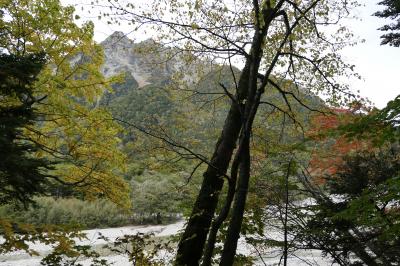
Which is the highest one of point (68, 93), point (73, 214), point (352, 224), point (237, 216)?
point (68, 93)

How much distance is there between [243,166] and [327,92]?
2.59 meters

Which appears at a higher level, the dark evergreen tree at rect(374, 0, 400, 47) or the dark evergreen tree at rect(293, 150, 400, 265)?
the dark evergreen tree at rect(374, 0, 400, 47)

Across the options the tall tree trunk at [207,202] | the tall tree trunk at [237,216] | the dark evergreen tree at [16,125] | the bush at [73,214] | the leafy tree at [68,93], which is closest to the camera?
the tall tree trunk at [237,216]

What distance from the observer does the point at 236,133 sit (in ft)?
14.1

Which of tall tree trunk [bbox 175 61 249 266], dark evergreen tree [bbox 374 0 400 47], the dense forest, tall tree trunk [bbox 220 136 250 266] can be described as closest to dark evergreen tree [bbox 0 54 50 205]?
the dense forest

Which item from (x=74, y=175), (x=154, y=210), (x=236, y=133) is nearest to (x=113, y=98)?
(x=154, y=210)

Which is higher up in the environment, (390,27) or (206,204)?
(390,27)

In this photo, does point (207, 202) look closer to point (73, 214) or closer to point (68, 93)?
point (68, 93)

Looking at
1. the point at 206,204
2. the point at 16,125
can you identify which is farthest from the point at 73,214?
the point at 206,204

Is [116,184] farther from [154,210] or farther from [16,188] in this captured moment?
[154,210]

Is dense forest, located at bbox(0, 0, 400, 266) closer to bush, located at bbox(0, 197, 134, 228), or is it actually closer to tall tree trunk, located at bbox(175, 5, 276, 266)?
tall tree trunk, located at bbox(175, 5, 276, 266)

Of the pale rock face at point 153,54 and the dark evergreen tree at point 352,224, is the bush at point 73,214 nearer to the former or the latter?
the pale rock face at point 153,54

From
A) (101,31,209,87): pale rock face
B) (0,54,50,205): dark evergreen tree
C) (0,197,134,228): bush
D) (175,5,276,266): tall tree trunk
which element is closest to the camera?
(175,5,276,266): tall tree trunk

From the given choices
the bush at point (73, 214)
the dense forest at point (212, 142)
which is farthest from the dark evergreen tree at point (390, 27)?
the bush at point (73, 214)
